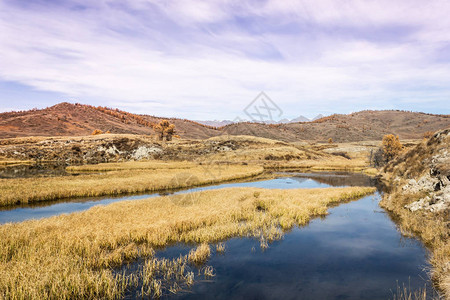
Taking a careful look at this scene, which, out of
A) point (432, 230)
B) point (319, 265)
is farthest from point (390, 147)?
point (319, 265)

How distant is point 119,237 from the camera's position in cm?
1600

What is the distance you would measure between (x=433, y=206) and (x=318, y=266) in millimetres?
13493

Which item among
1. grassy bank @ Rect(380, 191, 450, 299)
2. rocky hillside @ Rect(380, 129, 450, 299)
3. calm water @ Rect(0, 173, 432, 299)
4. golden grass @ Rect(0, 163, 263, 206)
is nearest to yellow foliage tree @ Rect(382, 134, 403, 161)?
rocky hillside @ Rect(380, 129, 450, 299)

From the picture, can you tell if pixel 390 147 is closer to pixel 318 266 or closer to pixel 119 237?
pixel 318 266

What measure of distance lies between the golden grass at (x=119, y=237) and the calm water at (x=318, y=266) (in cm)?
125

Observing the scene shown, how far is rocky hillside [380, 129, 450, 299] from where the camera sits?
1352 cm

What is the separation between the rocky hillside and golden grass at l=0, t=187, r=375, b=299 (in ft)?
23.1

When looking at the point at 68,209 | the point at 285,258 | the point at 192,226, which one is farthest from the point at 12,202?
the point at 285,258

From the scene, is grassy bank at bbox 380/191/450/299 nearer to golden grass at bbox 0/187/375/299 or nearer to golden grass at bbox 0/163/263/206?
golden grass at bbox 0/187/375/299

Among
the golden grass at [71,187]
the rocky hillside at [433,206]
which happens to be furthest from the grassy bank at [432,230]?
the golden grass at [71,187]

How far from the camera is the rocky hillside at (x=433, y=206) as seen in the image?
13523mm

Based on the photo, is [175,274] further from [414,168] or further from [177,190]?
[414,168]

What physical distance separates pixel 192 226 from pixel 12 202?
21157mm

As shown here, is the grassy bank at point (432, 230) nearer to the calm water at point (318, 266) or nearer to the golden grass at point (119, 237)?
the calm water at point (318, 266)
